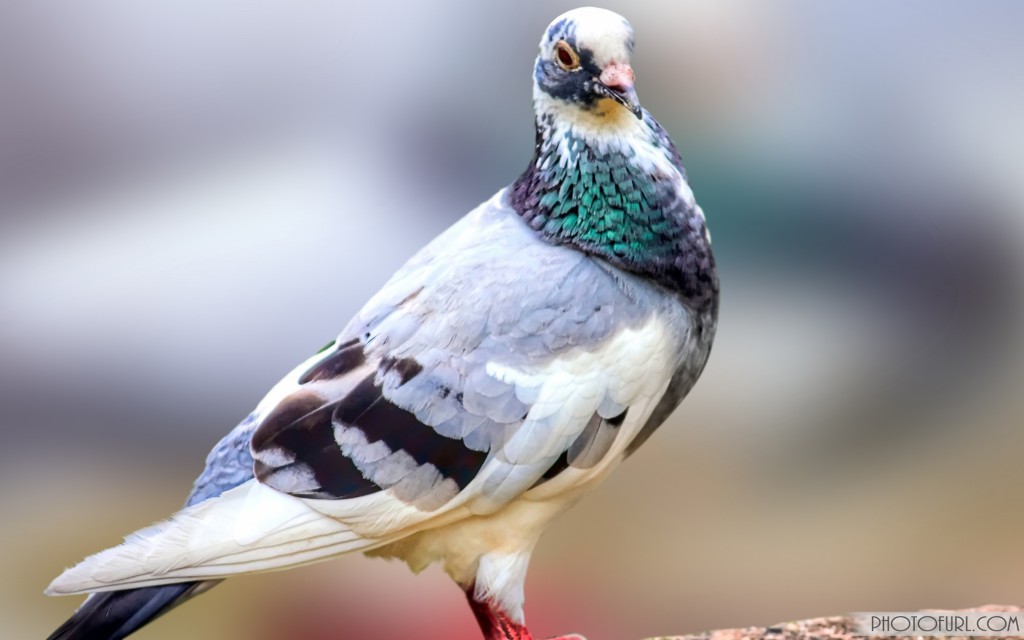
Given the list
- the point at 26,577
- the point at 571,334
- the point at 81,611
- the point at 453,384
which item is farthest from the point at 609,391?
the point at 26,577

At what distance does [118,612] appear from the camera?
2197 mm

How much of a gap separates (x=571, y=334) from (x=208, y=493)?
0.69 m

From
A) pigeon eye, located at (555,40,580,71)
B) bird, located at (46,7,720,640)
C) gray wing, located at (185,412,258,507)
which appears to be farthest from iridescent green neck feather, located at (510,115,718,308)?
gray wing, located at (185,412,258,507)

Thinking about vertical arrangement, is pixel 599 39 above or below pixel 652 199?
above

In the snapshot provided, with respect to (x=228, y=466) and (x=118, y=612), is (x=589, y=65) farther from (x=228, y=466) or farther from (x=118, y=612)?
(x=118, y=612)

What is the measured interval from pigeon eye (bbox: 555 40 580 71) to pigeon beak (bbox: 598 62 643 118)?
6 cm

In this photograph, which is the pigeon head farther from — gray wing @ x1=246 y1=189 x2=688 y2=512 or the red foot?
the red foot

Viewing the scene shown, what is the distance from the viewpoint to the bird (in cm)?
221

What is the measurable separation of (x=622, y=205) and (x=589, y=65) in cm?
26

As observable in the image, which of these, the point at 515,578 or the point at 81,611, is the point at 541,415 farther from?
the point at 81,611

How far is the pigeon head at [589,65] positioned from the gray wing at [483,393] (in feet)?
0.91

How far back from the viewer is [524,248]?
2.36 meters

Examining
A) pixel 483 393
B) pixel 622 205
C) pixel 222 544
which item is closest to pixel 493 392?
pixel 483 393

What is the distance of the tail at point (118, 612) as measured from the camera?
2.19m
